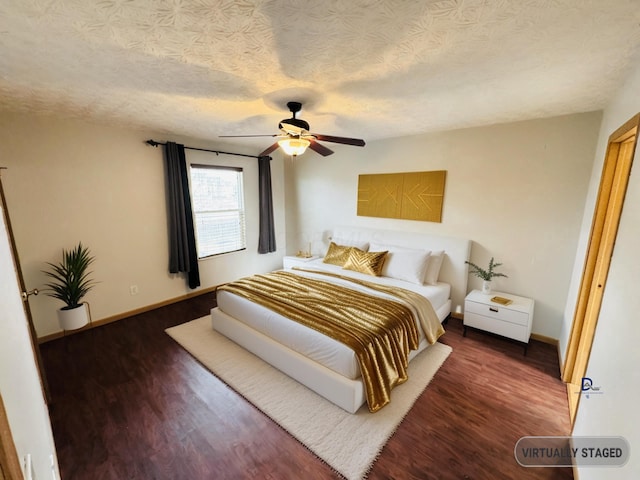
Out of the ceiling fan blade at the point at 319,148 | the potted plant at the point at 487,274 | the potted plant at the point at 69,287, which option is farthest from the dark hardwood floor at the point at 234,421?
the ceiling fan blade at the point at 319,148

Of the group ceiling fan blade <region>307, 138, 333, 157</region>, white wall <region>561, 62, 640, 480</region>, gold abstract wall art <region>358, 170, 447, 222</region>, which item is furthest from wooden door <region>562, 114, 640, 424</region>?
ceiling fan blade <region>307, 138, 333, 157</region>

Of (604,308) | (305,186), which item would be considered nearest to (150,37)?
(604,308)

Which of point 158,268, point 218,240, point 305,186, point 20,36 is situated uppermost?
point 20,36

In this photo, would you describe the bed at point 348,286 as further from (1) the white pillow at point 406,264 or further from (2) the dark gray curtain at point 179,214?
(2) the dark gray curtain at point 179,214

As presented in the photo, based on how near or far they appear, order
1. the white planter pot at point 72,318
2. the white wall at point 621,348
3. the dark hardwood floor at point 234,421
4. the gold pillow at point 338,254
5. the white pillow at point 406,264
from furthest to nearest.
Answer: the gold pillow at point 338,254, the white pillow at point 406,264, the white planter pot at point 72,318, the dark hardwood floor at point 234,421, the white wall at point 621,348

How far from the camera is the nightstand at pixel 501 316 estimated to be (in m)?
2.63

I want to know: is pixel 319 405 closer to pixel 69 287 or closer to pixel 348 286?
pixel 348 286

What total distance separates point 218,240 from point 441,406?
3.70 m

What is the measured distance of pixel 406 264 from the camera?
324 centimetres

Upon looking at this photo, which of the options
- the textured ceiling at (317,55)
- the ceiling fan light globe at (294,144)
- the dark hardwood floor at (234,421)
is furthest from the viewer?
the ceiling fan light globe at (294,144)

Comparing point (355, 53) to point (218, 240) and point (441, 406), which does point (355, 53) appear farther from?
point (218, 240)

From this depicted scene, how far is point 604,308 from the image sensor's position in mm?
1516

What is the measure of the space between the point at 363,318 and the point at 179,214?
2.89 m

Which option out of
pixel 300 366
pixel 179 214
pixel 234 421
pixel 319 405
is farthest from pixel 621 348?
pixel 179 214
